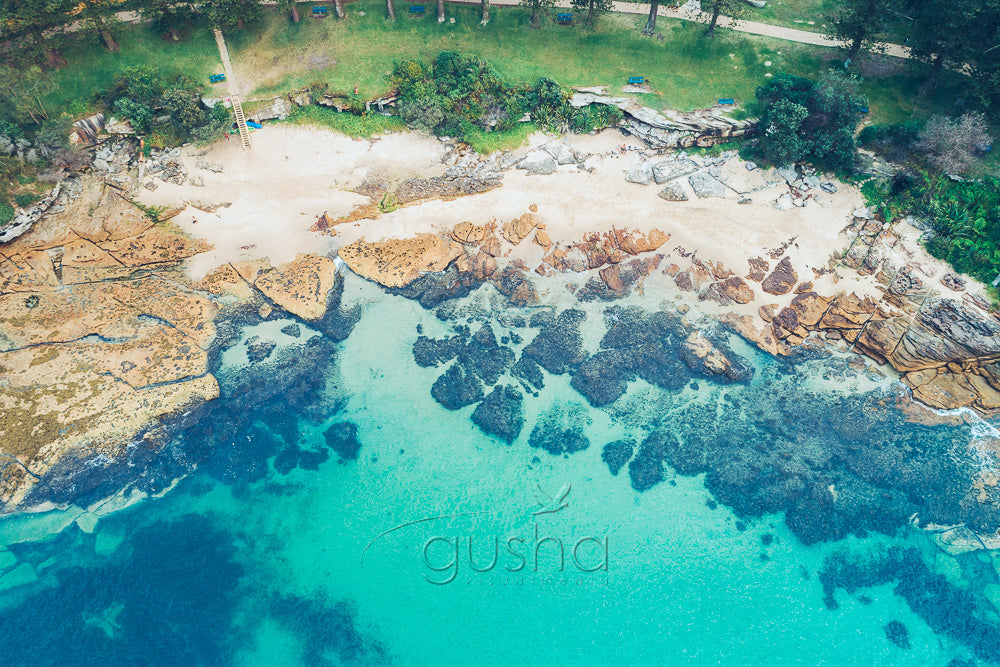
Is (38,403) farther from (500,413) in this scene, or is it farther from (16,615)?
(500,413)

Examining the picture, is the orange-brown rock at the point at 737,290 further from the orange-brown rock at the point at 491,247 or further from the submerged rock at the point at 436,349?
the submerged rock at the point at 436,349

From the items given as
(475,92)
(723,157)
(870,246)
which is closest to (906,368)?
(870,246)

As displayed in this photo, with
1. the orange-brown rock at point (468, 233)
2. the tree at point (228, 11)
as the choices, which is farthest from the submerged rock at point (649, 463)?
the tree at point (228, 11)

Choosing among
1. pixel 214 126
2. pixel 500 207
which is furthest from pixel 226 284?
pixel 500 207

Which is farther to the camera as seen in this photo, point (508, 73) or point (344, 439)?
point (508, 73)

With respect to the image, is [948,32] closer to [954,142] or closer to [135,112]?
[954,142]

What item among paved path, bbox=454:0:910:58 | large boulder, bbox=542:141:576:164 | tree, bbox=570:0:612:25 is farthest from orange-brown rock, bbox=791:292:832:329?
tree, bbox=570:0:612:25
